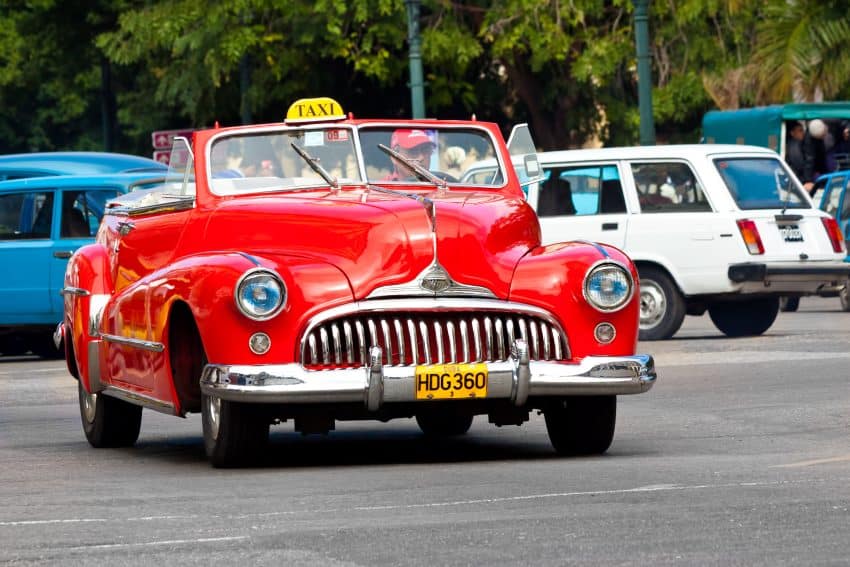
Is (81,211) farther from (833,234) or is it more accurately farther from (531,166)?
(531,166)

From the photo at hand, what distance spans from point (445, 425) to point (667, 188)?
9109 mm

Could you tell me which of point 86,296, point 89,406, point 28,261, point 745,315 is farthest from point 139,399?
point 745,315

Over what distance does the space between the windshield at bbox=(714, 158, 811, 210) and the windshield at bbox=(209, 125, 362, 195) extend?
9588mm

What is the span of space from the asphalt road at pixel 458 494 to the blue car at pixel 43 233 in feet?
23.2

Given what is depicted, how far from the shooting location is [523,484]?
8.82 meters

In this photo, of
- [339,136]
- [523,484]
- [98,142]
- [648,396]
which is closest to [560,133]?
[98,142]

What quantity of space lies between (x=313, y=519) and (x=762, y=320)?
13.7 m

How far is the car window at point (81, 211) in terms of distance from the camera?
69.6ft

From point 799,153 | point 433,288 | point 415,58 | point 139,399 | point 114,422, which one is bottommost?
point 114,422

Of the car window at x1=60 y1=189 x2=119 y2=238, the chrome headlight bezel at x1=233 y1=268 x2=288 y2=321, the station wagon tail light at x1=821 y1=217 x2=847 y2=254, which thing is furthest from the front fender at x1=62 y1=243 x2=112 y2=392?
the station wagon tail light at x1=821 y1=217 x2=847 y2=254

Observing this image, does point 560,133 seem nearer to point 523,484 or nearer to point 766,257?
point 766,257

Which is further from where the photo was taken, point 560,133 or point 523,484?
point 560,133

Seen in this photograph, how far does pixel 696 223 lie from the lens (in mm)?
20219

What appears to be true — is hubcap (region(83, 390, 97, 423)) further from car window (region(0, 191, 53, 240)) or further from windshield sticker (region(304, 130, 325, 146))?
car window (region(0, 191, 53, 240))
